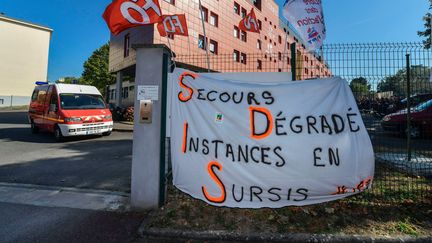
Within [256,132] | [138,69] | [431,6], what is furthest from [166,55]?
[431,6]

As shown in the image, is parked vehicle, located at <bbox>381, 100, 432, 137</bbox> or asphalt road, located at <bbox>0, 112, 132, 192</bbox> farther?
parked vehicle, located at <bbox>381, 100, 432, 137</bbox>

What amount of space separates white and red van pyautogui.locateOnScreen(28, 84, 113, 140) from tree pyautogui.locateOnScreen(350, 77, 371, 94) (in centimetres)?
924

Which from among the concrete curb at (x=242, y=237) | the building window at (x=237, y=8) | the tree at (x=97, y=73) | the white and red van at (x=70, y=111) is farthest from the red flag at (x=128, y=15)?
the tree at (x=97, y=73)

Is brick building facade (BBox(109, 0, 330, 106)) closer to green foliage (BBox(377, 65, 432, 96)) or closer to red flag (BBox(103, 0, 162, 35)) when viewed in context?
red flag (BBox(103, 0, 162, 35))

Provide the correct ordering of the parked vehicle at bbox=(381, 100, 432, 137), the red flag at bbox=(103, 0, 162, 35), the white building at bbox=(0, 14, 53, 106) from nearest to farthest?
the red flag at bbox=(103, 0, 162, 35), the parked vehicle at bbox=(381, 100, 432, 137), the white building at bbox=(0, 14, 53, 106)

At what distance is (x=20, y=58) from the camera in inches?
1471

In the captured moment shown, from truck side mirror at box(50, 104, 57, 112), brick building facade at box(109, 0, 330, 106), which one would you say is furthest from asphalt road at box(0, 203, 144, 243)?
brick building facade at box(109, 0, 330, 106)

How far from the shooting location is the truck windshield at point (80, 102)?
9.48 metres

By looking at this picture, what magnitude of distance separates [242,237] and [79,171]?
4.46 m

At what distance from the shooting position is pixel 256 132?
11.0 feet

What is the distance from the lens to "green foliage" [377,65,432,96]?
4.05 meters

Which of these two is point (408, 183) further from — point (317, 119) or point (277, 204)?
point (277, 204)

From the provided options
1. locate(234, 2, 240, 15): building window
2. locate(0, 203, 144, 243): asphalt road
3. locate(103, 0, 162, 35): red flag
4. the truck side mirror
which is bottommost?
locate(0, 203, 144, 243): asphalt road

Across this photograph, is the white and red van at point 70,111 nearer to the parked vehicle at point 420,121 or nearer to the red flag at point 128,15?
the red flag at point 128,15
